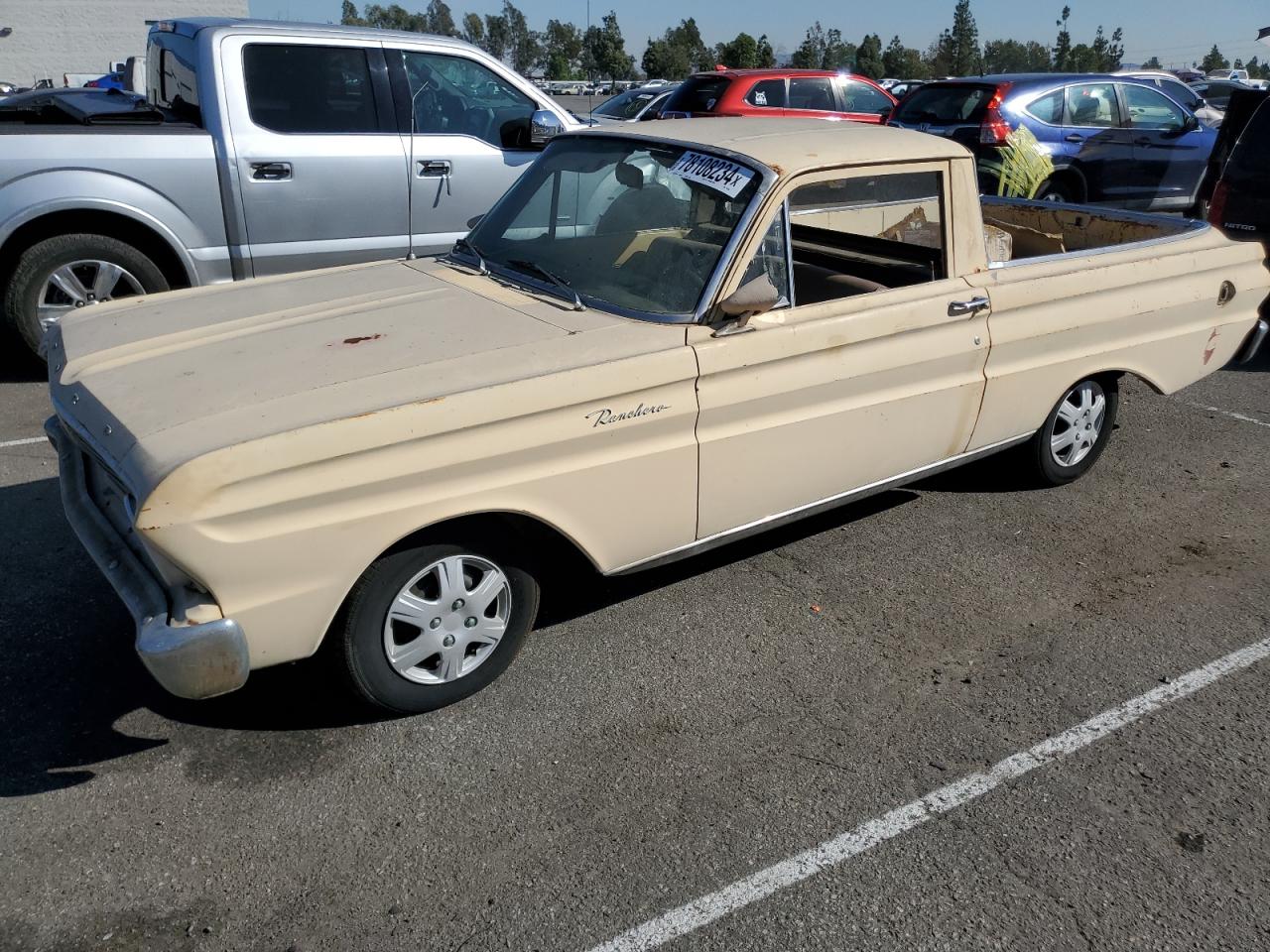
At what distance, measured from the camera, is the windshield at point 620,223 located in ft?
12.3

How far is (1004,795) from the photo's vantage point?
3.13 metres

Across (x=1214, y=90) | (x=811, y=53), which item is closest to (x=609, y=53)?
(x=811, y=53)

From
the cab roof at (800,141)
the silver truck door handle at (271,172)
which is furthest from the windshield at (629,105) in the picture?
the cab roof at (800,141)

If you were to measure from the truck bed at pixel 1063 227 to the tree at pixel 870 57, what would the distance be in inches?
2389

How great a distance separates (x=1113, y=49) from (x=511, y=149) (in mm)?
85556

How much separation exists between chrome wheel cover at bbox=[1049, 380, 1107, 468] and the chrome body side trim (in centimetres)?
25

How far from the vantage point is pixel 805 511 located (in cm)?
406

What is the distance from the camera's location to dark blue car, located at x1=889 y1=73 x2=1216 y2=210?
10.2m

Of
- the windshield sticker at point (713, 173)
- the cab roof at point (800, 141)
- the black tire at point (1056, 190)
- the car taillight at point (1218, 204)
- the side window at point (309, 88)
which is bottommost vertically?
the black tire at point (1056, 190)

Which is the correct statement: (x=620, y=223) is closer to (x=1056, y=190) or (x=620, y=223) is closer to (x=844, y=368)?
(x=844, y=368)

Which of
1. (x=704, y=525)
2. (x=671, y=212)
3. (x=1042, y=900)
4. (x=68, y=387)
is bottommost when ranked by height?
(x=1042, y=900)

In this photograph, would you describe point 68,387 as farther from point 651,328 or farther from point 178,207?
point 178,207

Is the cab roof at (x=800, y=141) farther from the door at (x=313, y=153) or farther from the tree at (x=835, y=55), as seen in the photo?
the tree at (x=835, y=55)

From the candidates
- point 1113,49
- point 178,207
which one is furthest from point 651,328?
point 1113,49
